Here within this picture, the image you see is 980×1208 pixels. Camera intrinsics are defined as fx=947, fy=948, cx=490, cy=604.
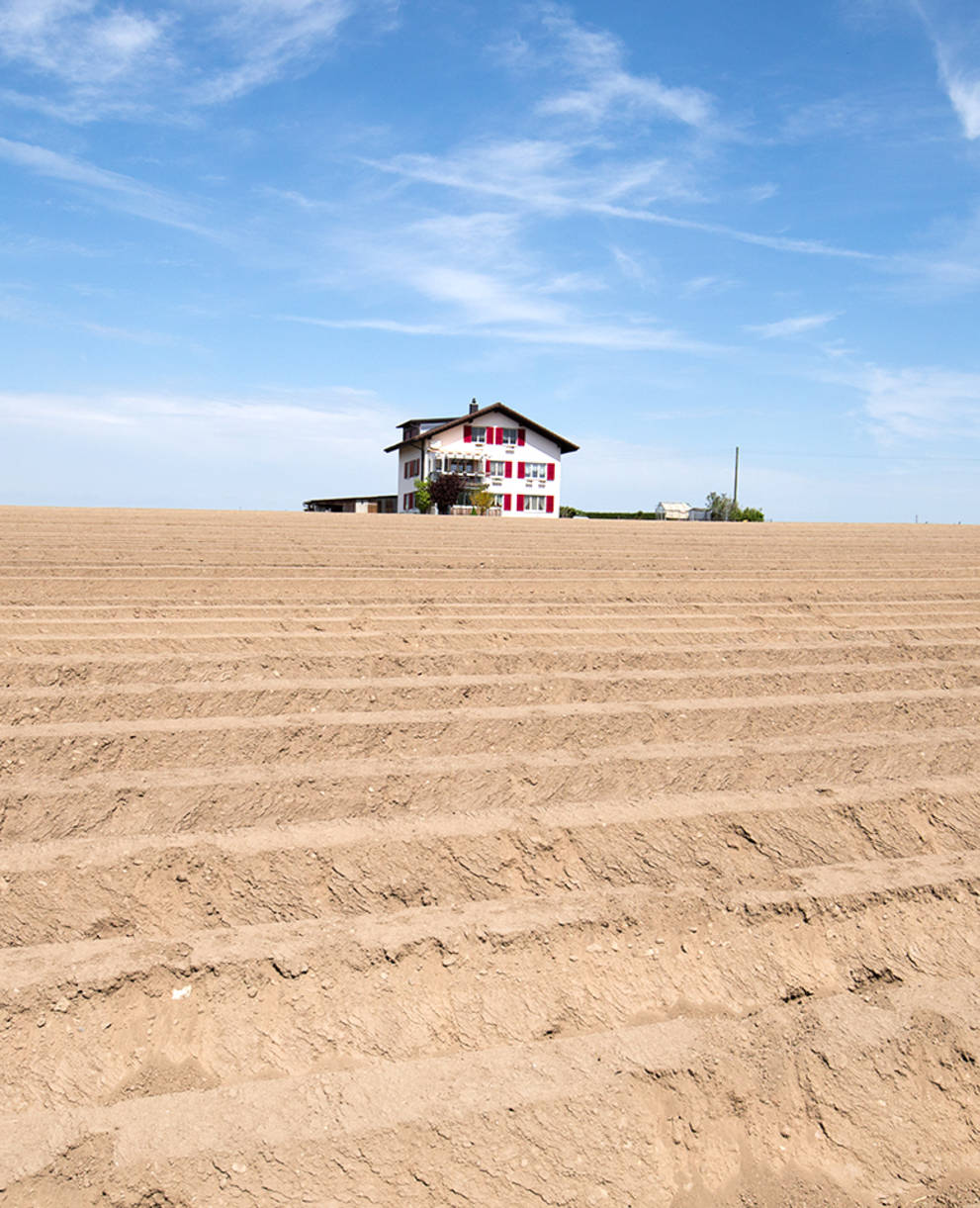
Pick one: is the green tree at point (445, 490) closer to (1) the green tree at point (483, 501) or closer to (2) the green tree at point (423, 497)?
(2) the green tree at point (423, 497)

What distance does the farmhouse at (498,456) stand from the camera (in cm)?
4581

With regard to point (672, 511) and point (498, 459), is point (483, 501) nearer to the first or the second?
point (498, 459)

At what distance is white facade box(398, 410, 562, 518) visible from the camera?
45.9 m

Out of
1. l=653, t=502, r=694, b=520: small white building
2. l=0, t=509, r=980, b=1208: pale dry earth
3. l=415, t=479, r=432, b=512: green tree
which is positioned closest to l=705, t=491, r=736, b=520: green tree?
l=653, t=502, r=694, b=520: small white building

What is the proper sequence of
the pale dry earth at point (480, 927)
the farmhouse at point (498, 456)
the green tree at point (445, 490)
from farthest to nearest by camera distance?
1. the farmhouse at point (498, 456)
2. the green tree at point (445, 490)
3. the pale dry earth at point (480, 927)

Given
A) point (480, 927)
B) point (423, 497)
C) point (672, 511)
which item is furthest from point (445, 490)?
point (480, 927)

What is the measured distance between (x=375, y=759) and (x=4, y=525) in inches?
415

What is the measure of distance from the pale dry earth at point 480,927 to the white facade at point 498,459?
1574 inches

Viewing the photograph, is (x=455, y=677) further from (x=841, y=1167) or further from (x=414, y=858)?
(x=841, y=1167)

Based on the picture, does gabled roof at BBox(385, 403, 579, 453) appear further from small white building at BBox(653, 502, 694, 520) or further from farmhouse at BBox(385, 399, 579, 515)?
small white building at BBox(653, 502, 694, 520)

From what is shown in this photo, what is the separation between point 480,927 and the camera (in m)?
3.04

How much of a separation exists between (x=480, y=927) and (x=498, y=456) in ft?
146

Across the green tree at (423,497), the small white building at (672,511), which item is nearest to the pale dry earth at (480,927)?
the green tree at (423,497)

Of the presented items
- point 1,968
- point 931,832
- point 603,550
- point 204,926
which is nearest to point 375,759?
point 204,926
